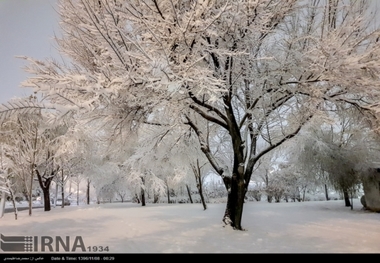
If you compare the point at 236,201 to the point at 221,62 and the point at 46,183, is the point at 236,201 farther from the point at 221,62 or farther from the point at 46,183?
the point at 46,183

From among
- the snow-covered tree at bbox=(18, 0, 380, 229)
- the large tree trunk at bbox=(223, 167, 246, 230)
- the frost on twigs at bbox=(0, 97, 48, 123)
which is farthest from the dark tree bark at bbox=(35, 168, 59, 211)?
the frost on twigs at bbox=(0, 97, 48, 123)

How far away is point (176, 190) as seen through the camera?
10.8m

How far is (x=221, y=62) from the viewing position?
116 inches

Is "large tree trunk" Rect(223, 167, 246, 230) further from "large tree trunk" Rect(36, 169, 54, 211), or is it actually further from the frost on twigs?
"large tree trunk" Rect(36, 169, 54, 211)

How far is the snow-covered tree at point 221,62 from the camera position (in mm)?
1960

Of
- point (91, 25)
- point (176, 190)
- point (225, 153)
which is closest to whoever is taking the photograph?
point (91, 25)

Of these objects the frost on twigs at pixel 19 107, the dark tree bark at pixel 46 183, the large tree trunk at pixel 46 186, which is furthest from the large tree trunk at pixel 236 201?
the dark tree bark at pixel 46 183

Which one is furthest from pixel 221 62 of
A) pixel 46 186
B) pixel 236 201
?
pixel 46 186

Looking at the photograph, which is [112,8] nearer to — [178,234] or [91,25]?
[91,25]

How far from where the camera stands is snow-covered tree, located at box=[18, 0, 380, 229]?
1.96 m

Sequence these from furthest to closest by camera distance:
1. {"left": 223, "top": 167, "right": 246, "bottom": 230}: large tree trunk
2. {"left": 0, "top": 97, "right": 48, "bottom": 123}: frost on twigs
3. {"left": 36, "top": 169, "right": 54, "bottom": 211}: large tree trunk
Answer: {"left": 36, "top": 169, "right": 54, "bottom": 211}: large tree trunk
{"left": 223, "top": 167, "right": 246, "bottom": 230}: large tree trunk
{"left": 0, "top": 97, "right": 48, "bottom": 123}: frost on twigs
